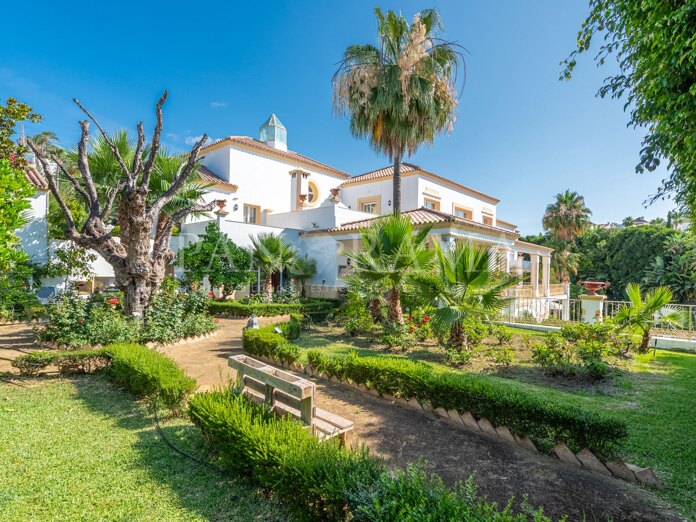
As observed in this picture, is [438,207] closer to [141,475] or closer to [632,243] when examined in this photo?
[632,243]

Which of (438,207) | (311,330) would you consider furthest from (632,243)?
(311,330)

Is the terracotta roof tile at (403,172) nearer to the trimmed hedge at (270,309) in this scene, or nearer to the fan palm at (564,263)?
the fan palm at (564,263)

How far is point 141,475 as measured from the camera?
3715 mm

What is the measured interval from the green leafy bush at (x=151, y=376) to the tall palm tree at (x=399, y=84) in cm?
972

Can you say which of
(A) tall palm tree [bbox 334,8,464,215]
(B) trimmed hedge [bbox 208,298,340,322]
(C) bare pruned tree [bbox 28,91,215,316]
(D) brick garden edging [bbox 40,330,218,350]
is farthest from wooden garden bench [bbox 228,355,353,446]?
(B) trimmed hedge [bbox 208,298,340,322]

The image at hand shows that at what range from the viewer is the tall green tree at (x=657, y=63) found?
3.95 metres

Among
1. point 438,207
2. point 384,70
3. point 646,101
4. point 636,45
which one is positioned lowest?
point 646,101

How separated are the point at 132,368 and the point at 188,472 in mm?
2902

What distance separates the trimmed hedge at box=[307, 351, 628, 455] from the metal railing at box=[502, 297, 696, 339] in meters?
3.72

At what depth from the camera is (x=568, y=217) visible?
114ft

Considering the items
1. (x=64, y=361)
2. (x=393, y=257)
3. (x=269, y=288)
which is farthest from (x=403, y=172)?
(x=64, y=361)

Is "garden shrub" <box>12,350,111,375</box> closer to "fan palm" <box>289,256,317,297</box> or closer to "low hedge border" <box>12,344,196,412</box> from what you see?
"low hedge border" <box>12,344,196,412</box>

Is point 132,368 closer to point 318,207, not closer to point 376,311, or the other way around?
point 376,311

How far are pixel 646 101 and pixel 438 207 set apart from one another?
1014 inches
